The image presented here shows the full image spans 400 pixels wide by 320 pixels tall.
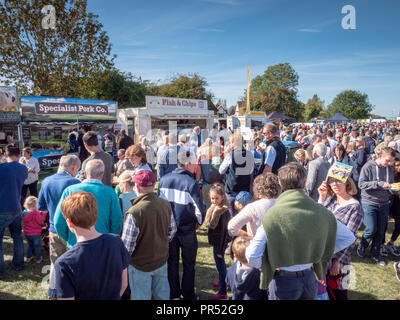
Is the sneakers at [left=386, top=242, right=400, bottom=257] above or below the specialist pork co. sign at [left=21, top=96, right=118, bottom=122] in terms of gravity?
below

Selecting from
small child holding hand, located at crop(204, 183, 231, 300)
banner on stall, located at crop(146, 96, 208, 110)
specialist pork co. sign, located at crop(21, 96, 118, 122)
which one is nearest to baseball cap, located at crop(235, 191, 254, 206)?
small child holding hand, located at crop(204, 183, 231, 300)

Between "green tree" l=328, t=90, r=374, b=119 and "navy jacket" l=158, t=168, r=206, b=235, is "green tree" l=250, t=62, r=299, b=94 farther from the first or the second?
"navy jacket" l=158, t=168, r=206, b=235

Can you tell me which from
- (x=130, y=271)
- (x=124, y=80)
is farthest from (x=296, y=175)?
(x=124, y=80)

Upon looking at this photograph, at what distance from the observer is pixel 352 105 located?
77.1 meters

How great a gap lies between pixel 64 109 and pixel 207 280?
11424 mm

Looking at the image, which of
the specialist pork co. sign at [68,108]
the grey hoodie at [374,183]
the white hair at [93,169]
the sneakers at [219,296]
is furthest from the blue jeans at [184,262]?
the specialist pork co. sign at [68,108]

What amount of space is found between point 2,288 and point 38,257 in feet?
2.28

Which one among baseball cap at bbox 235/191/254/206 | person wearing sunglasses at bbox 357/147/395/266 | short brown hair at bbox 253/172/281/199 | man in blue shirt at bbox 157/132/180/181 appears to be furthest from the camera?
man in blue shirt at bbox 157/132/180/181

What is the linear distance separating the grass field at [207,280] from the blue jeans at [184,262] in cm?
44

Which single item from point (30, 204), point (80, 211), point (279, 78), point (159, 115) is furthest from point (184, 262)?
point (279, 78)

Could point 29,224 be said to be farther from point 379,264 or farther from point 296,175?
point 379,264

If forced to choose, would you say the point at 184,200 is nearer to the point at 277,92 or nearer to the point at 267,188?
the point at 267,188

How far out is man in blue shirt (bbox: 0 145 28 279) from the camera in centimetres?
366

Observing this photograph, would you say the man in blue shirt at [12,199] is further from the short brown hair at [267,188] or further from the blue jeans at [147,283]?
the short brown hair at [267,188]
